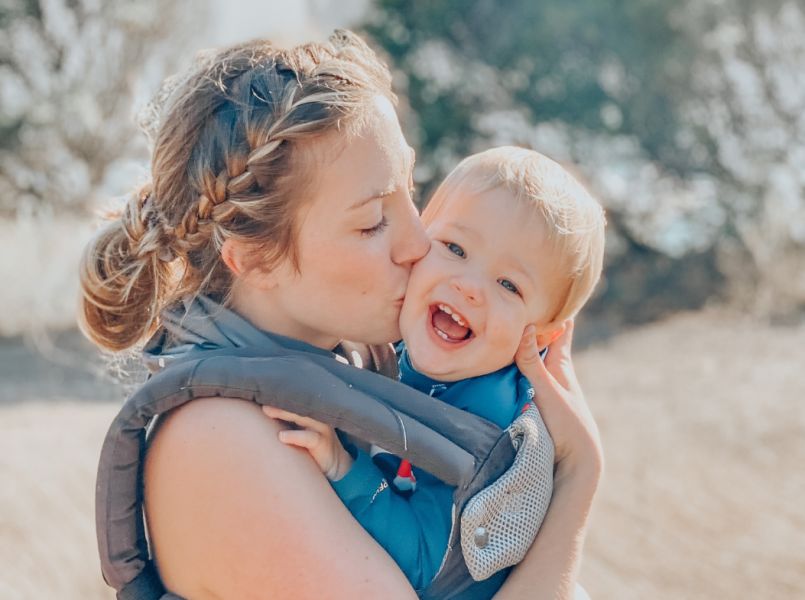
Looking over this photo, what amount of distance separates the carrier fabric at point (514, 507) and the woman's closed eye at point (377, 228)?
Answer: 1.63 feet

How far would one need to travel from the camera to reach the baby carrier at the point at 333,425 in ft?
6.17

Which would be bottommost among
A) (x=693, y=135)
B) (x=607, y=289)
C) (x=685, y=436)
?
(x=607, y=289)

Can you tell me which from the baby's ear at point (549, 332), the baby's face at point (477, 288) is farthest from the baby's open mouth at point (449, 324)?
the baby's ear at point (549, 332)

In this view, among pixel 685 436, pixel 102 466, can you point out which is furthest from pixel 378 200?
pixel 685 436

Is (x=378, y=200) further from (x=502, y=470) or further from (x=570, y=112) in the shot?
(x=570, y=112)

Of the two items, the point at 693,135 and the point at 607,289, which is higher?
the point at 693,135

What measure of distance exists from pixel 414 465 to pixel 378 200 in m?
0.53

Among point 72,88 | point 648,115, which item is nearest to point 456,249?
point 648,115

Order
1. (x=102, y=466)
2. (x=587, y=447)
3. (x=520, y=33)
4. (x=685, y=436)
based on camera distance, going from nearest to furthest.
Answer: (x=102, y=466) < (x=587, y=447) < (x=685, y=436) < (x=520, y=33)

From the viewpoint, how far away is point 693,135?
12.1 m

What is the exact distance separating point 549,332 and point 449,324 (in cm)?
32

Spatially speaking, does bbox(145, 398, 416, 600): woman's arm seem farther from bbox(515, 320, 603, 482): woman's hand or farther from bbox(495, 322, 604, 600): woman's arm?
bbox(515, 320, 603, 482): woman's hand

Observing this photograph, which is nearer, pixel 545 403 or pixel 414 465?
pixel 414 465

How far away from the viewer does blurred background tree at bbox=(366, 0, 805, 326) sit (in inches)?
464
